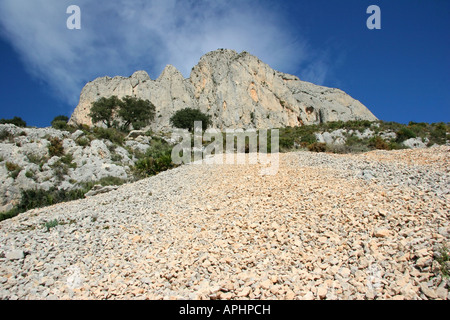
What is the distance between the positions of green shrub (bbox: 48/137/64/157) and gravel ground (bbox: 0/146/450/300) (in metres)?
9.00

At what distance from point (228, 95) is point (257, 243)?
51829mm

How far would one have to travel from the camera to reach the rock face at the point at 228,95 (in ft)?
174

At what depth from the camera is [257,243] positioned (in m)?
4.37

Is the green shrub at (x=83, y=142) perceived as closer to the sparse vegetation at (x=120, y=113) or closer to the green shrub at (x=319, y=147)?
the green shrub at (x=319, y=147)

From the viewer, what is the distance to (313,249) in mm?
3918

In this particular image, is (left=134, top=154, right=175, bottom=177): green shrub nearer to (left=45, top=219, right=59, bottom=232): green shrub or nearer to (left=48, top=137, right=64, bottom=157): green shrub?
(left=48, top=137, right=64, bottom=157): green shrub

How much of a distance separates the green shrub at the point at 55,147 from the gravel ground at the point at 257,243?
354 inches

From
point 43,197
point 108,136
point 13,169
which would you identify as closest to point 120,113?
point 108,136

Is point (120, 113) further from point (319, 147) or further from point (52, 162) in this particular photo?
point (319, 147)

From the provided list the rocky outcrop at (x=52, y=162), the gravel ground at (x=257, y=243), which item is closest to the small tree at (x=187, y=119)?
the rocky outcrop at (x=52, y=162)

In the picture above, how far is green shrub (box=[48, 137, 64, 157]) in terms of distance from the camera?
14.2 m

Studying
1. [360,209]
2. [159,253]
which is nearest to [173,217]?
[159,253]

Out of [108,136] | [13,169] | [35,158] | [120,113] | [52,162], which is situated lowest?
[13,169]
